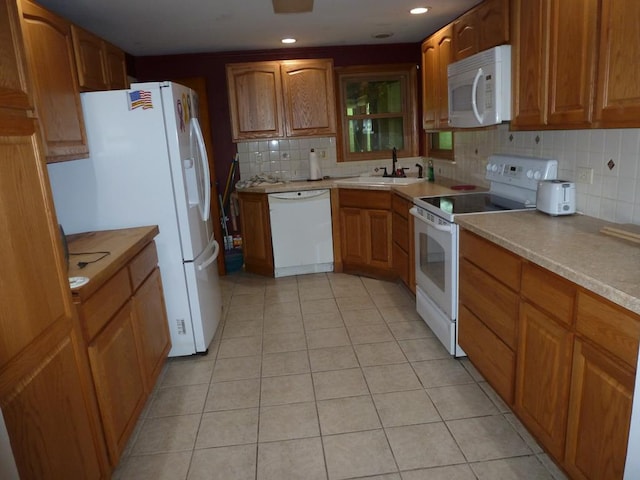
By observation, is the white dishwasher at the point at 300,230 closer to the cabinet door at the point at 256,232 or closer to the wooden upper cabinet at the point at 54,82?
the cabinet door at the point at 256,232

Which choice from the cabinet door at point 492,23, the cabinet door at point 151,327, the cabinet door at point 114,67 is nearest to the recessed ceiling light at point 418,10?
the cabinet door at point 492,23

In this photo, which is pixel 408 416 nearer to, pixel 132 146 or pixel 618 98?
pixel 618 98

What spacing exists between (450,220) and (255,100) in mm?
2581

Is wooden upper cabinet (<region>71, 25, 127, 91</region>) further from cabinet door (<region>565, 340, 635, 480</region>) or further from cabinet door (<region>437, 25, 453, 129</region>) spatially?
cabinet door (<region>565, 340, 635, 480</region>)

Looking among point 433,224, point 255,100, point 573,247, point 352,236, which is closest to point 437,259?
point 433,224

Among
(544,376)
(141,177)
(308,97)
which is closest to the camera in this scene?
(544,376)

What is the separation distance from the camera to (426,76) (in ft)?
12.3

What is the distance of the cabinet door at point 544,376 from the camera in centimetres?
161

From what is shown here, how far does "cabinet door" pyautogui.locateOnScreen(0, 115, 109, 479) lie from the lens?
3.96ft

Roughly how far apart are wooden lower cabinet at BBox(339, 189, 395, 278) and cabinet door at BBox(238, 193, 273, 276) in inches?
28.3

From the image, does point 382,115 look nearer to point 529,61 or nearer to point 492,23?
point 492,23

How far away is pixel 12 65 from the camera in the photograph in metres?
1.43

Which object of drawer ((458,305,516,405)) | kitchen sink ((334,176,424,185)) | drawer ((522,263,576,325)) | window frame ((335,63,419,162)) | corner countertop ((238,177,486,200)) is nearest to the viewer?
drawer ((522,263,576,325))

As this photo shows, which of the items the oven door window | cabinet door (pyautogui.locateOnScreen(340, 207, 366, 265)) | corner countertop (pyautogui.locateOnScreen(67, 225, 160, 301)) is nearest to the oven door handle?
the oven door window
